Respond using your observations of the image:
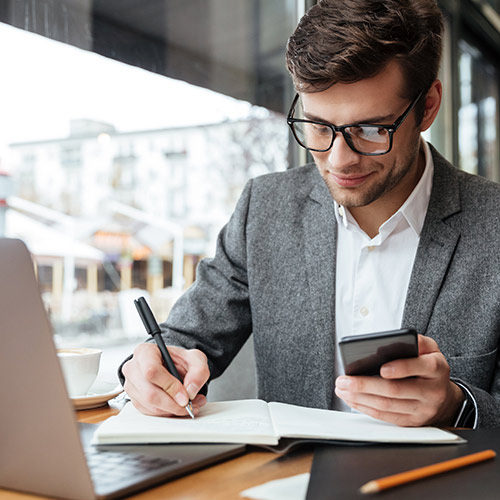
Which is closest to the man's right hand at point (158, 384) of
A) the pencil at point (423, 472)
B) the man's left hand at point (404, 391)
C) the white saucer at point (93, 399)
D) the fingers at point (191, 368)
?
the fingers at point (191, 368)

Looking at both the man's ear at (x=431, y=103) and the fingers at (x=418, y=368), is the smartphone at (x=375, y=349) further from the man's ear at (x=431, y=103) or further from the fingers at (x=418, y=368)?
the man's ear at (x=431, y=103)

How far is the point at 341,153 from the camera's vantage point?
3.82 ft

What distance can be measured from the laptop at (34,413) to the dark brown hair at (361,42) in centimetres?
74

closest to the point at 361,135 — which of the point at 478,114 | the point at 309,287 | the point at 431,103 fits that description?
the point at 431,103

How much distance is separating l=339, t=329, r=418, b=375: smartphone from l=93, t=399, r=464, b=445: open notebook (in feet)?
0.27

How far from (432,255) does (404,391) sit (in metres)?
0.49

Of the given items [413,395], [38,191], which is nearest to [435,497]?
[413,395]

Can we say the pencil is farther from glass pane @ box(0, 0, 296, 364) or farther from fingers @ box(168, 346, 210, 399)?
glass pane @ box(0, 0, 296, 364)

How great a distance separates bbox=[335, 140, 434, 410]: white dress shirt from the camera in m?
1.33

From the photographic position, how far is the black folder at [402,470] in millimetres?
591

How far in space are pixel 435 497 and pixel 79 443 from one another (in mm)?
332

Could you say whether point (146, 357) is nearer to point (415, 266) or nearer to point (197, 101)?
point (415, 266)

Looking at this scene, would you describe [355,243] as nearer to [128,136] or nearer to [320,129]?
[320,129]

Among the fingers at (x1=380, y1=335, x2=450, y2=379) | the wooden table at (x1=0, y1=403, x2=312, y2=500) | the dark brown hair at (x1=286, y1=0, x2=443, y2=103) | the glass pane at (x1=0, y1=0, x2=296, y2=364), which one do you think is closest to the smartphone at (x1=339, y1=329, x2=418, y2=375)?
the fingers at (x1=380, y1=335, x2=450, y2=379)
